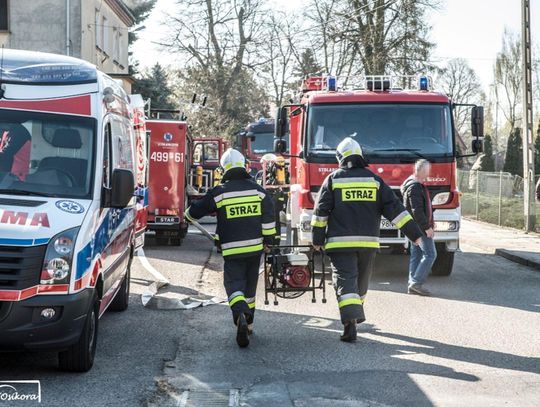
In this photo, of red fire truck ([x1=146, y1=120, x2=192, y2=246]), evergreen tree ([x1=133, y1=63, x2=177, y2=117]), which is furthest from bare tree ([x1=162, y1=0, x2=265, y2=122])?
red fire truck ([x1=146, y1=120, x2=192, y2=246])

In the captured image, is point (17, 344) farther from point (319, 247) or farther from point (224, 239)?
point (319, 247)

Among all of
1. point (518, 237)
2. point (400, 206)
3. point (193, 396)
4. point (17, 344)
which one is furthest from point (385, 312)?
point (518, 237)

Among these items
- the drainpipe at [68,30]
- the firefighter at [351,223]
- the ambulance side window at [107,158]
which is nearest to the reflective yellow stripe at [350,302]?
the firefighter at [351,223]

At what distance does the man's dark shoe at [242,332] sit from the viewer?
27.8 feet

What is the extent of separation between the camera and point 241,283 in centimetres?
875

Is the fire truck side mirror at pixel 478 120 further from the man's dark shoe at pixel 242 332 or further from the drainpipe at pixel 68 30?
the drainpipe at pixel 68 30

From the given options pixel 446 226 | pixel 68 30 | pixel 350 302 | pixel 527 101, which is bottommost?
pixel 350 302

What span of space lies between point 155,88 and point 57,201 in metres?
37.1

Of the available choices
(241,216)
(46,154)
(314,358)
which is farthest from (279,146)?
(46,154)

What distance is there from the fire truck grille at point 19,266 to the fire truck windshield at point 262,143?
23914mm

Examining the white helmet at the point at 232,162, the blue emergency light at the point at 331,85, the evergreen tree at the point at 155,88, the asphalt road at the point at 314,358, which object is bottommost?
the asphalt road at the point at 314,358

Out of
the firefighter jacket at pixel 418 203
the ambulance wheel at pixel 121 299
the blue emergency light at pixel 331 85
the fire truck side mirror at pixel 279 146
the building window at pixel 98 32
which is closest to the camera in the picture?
the ambulance wheel at pixel 121 299

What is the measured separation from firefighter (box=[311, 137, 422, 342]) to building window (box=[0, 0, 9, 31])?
988 inches

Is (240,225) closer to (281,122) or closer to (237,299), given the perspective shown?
(237,299)
